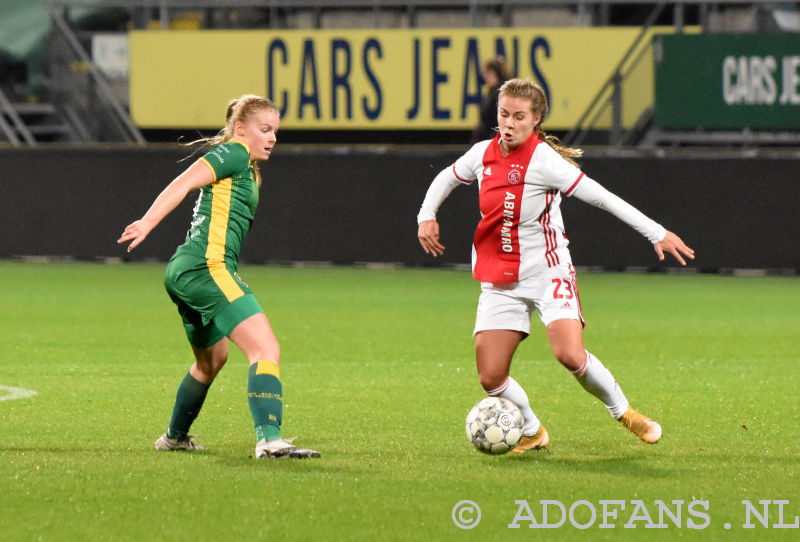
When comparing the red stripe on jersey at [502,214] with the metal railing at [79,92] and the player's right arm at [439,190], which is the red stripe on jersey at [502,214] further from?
the metal railing at [79,92]

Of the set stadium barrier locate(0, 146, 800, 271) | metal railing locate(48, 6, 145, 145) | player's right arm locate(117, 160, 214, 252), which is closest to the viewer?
player's right arm locate(117, 160, 214, 252)

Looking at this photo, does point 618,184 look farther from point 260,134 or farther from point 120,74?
point 260,134

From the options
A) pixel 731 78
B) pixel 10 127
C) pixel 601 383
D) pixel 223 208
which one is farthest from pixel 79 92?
pixel 601 383

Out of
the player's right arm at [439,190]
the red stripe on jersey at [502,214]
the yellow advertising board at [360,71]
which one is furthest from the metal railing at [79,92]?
the red stripe on jersey at [502,214]

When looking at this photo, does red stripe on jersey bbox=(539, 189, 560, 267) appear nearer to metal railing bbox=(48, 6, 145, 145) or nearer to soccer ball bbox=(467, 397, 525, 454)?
soccer ball bbox=(467, 397, 525, 454)

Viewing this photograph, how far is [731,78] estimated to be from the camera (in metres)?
19.9

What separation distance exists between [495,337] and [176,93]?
17.7m

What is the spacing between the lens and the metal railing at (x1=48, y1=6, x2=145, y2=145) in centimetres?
2345

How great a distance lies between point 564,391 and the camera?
30.7 ft

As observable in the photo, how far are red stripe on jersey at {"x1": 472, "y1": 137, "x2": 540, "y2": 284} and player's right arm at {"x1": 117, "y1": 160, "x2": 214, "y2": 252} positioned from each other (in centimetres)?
141

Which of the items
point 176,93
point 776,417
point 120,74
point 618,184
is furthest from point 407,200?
point 776,417

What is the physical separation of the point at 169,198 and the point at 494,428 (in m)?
1.90

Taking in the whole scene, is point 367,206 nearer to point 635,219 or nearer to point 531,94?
point 531,94

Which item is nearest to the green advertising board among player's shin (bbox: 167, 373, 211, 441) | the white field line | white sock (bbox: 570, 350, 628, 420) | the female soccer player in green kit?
the white field line
